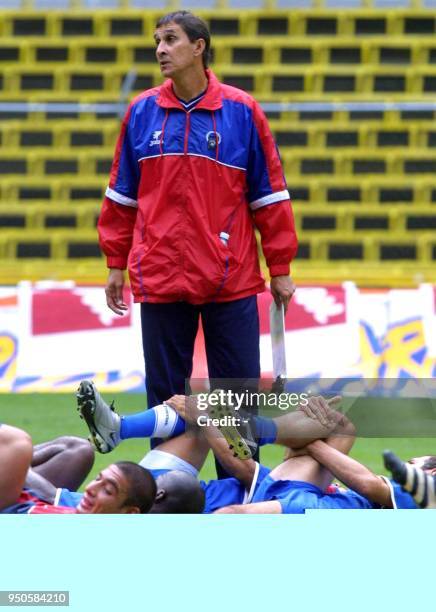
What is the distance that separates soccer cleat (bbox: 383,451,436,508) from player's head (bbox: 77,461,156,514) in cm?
88

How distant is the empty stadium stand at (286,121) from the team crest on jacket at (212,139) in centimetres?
726

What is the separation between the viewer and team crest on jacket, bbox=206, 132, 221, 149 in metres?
5.23

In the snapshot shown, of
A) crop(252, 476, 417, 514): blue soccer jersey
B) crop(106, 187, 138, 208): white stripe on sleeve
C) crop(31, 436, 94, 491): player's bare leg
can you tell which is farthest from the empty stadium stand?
crop(252, 476, 417, 514): blue soccer jersey

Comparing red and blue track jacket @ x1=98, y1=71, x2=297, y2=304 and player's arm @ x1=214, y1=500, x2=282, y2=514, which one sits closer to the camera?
player's arm @ x1=214, y1=500, x2=282, y2=514

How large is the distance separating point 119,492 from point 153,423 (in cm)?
63

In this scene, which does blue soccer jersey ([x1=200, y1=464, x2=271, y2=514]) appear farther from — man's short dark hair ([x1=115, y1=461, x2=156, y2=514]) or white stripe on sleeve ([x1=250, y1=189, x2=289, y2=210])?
white stripe on sleeve ([x1=250, y1=189, x2=289, y2=210])

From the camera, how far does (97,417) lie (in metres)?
4.75

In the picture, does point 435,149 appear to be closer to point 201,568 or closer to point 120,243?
point 120,243

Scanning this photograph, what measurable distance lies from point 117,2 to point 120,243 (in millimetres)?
9385

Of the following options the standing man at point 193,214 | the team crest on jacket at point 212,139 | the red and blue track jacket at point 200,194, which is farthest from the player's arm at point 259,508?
the team crest on jacket at point 212,139

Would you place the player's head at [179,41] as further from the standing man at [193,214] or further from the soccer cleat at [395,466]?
the soccer cleat at [395,466]

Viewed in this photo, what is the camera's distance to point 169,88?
5336mm

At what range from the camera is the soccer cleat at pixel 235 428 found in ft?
14.9

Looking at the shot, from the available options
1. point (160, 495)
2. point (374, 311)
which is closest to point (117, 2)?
point (374, 311)
